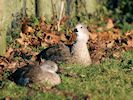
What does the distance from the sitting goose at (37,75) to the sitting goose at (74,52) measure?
1.26 m

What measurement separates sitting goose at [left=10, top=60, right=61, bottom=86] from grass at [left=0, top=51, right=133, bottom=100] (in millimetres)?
135

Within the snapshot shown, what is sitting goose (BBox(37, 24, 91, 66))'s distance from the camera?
36.6 ft

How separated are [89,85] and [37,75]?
2.64ft

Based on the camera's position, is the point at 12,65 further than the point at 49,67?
Yes

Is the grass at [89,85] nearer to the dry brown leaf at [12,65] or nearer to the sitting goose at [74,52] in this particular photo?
the sitting goose at [74,52]

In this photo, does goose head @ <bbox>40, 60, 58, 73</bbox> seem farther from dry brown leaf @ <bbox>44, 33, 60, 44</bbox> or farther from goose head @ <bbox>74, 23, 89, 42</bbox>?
dry brown leaf @ <bbox>44, 33, 60, 44</bbox>

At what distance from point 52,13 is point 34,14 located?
0.56 meters

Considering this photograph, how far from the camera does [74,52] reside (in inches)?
444

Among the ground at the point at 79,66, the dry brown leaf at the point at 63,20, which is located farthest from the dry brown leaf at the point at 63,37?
the dry brown leaf at the point at 63,20

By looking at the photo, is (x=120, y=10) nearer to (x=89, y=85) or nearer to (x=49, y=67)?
(x=49, y=67)

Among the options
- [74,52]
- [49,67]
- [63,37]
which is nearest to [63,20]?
[63,37]

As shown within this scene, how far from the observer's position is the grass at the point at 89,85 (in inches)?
356

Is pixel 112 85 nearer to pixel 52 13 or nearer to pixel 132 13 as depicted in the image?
pixel 52 13

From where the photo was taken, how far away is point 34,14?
13.5 metres
